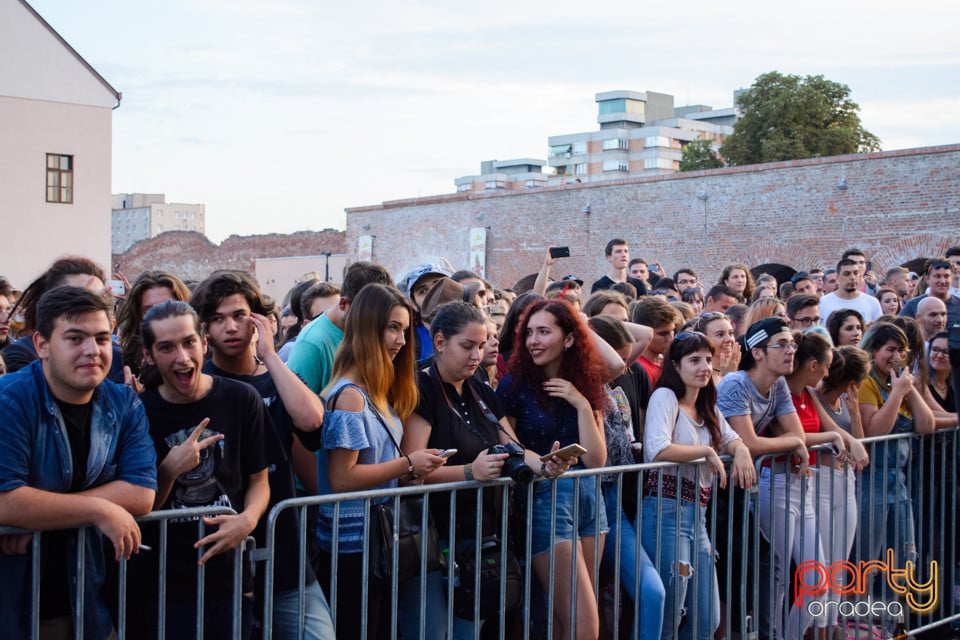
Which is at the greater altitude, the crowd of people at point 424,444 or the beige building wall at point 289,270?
the beige building wall at point 289,270

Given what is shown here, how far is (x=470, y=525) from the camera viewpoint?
13.4 feet

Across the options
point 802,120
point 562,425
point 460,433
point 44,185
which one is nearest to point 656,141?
point 802,120

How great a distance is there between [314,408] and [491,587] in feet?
3.40

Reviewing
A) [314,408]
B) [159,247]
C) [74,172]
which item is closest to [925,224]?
[314,408]

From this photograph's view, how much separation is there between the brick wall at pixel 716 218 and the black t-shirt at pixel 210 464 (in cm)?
1875

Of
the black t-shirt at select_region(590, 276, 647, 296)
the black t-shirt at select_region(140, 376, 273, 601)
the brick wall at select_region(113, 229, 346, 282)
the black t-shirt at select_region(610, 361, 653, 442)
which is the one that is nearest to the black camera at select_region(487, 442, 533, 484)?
the black t-shirt at select_region(140, 376, 273, 601)

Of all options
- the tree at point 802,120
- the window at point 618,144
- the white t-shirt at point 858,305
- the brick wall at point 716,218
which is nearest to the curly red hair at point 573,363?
the white t-shirt at point 858,305

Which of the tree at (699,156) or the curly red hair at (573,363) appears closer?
the curly red hair at (573,363)

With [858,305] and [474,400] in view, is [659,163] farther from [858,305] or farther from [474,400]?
[474,400]

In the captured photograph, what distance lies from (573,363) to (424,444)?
878 millimetres

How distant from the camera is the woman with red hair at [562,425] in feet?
14.1

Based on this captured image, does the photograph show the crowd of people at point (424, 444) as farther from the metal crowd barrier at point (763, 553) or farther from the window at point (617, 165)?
the window at point (617, 165)

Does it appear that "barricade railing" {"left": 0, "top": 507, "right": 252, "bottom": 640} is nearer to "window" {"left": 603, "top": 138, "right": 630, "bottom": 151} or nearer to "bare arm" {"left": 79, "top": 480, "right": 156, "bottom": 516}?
"bare arm" {"left": 79, "top": 480, "right": 156, "bottom": 516}

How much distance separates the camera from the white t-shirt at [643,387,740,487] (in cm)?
480
